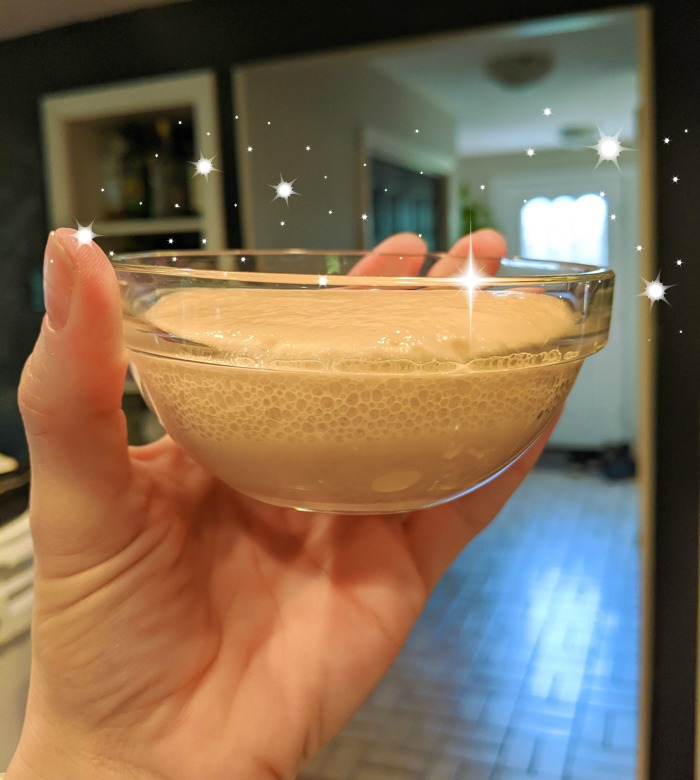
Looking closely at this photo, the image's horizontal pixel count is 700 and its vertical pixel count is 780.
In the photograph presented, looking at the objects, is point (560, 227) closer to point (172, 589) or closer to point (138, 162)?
point (138, 162)

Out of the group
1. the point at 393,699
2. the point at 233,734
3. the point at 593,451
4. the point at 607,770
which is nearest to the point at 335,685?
the point at 233,734

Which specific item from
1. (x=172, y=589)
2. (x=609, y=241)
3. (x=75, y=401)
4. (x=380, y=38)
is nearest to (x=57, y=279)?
(x=75, y=401)

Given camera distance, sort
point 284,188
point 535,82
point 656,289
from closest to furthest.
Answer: point 284,188 → point 656,289 → point 535,82

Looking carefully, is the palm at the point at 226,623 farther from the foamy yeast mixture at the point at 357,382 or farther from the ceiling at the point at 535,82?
the ceiling at the point at 535,82

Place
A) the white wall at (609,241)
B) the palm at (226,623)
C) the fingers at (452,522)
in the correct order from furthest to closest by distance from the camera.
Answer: the white wall at (609,241), the fingers at (452,522), the palm at (226,623)

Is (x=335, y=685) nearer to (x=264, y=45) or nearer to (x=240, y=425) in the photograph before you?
(x=240, y=425)

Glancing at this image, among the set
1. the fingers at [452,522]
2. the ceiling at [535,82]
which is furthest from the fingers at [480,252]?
the ceiling at [535,82]

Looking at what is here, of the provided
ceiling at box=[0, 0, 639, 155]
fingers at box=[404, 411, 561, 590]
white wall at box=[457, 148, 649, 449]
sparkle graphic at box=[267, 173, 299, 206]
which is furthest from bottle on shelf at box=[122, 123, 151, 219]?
white wall at box=[457, 148, 649, 449]
